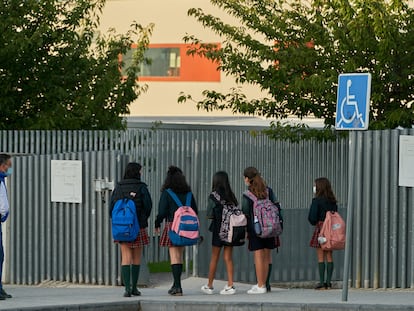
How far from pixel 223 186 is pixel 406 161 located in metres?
2.52

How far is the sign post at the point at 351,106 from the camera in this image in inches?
556

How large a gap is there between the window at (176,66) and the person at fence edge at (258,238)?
26.0 m

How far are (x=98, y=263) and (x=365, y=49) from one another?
220 inches

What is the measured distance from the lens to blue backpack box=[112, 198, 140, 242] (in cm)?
1537

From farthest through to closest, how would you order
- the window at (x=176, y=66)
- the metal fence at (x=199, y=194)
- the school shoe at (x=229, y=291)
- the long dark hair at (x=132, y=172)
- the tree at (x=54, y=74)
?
the window at (x=176, y=66)
the tree at (x=54, y=74)
the metal fence at (x=199, y=194)
the school shoe at (x=229, y=291)
the long dark hair at (x=132, y=172)

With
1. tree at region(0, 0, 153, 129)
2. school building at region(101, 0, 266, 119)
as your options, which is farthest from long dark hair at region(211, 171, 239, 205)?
school building at region(101, 0, 266, 119)

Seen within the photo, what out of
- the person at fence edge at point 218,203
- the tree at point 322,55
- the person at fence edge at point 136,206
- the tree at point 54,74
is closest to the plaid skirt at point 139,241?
the person at fence edge at point 136,206

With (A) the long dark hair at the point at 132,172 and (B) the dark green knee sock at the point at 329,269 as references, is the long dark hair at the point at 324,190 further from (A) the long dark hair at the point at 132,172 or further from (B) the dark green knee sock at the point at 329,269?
(A) the long dark hair at the point at 132,172

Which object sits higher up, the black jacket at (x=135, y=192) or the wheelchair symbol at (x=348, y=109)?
the wheelchair symbol at (x=348, y=109)

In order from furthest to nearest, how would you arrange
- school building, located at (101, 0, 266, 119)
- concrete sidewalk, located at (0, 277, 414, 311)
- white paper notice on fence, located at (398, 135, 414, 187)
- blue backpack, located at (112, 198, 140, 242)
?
school building, located at (101, 0, 266, 119)
white paper notice on fence, located at (398, 135, 414, 187)
blue backpack, located at (112, 198, 140, 242)
concrete sidewalk, located at (0, 277, 414, 311)

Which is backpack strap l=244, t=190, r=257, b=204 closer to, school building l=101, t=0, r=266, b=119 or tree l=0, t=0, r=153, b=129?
tree l=0, t=0, r=153, b=129

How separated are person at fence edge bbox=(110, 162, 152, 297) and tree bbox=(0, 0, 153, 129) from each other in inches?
254

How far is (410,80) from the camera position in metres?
20.1

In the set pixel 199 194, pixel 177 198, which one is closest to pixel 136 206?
pixel 177 198
